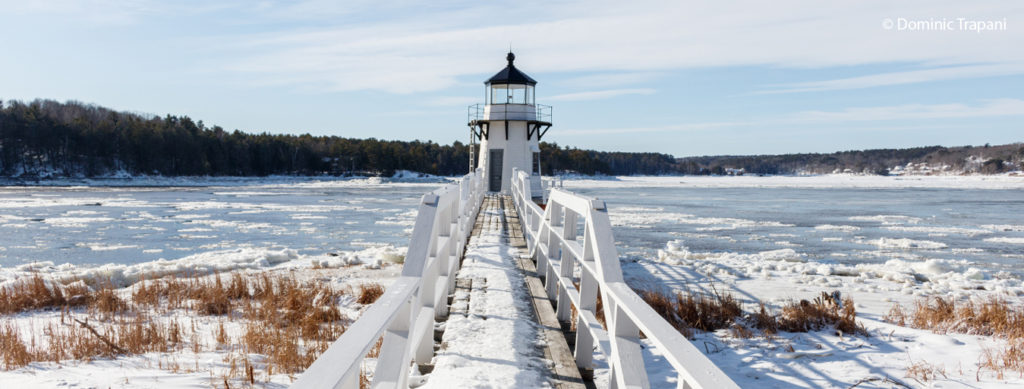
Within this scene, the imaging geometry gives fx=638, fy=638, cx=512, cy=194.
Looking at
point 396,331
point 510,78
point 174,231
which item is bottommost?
point 174,231

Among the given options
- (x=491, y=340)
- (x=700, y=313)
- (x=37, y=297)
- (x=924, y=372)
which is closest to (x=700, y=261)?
(x=700, y=313)

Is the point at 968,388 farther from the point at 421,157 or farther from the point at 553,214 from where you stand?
the point at 421,157

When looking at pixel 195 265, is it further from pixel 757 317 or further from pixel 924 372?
pixel 924 372

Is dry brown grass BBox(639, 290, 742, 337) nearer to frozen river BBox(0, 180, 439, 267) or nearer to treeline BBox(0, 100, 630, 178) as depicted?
frozen river BBox(0, 180, 439, 267)

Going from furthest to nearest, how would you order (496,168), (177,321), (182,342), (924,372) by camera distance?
(496,168)
(177,321)
(182,342)
(924,372)

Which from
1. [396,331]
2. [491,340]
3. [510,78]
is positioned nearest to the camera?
[396,331]

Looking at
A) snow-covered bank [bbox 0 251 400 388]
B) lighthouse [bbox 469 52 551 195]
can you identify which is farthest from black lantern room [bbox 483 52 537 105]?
snow-covered bank [bbox 0 251 400 388]

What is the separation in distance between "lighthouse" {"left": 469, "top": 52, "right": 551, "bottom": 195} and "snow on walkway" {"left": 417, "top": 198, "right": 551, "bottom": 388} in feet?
53.4

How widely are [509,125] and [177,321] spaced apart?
54.5ft

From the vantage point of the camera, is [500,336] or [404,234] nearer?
[500,336]

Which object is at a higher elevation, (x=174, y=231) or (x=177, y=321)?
(x=177, y=321)

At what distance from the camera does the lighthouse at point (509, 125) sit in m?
23.0

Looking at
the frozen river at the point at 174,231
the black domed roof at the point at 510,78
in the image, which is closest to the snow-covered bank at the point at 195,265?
the frozen river at the point at 174,231

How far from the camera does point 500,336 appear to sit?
14.5 ft
